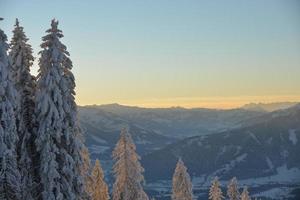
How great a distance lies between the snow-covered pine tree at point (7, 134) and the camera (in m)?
25.1

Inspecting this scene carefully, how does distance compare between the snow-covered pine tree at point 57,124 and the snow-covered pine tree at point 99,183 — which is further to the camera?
the snow-covered pine tree at point 99,183

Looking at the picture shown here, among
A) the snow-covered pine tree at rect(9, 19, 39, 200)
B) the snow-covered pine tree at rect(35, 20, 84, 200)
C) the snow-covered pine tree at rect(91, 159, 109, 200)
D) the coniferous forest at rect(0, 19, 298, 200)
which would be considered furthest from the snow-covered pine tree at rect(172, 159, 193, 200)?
the snow-covered pine tree at rect(9, 19, 39, 200)

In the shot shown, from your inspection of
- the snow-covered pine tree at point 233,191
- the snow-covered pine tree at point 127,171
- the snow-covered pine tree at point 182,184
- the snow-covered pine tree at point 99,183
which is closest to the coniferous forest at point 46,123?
the snow-covered pine tree at point 127,171

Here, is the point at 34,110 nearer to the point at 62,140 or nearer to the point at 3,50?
the point at 62,140

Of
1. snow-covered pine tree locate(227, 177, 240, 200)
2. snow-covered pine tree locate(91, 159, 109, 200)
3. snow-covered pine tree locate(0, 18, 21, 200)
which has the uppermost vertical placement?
snow-covered pine tree locate(0, 18, 21, 200)

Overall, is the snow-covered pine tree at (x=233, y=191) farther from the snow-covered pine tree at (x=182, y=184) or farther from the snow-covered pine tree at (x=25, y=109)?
the snow-covered pine tree at (x=25, y=109)

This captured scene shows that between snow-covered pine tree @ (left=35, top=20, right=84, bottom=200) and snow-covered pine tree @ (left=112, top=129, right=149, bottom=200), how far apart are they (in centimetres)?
1657

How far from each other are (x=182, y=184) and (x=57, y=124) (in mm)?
28606

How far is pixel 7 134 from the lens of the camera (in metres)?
25.4

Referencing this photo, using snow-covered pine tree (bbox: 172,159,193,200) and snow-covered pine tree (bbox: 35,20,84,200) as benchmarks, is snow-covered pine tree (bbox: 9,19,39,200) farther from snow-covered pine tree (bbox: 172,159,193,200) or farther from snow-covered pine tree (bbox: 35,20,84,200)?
snow-covered pine tree (bbox: 172,159,193,200)

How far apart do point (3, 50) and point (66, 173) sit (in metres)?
7.38

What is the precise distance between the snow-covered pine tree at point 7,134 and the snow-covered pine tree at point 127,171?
2050 centimetres

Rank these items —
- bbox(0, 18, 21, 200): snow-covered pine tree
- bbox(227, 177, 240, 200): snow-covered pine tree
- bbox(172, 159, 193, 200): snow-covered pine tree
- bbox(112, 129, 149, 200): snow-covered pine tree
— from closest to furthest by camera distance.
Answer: bbox(0, 18, 21, 200): snow-covered pine tree, bbox(112, 129, 149, 200): snow-covered pine tree, bbox(172, 159, 193, 200): snow-covered pine tree, bbox(227, 177, 240, 200): snow-covered pine tree

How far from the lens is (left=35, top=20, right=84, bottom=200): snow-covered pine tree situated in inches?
1099
